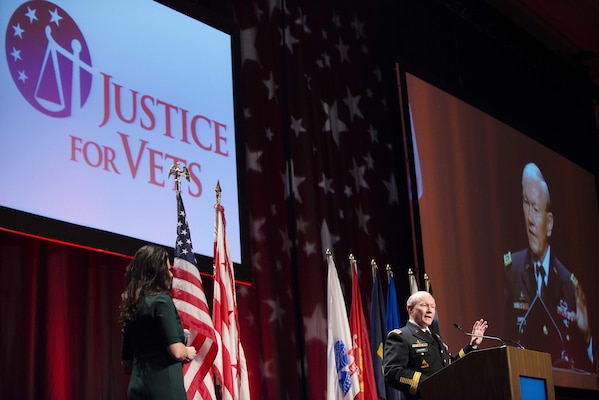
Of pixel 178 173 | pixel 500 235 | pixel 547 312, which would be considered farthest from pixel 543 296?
pixel 178 173

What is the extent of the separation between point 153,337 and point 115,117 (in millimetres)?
2094

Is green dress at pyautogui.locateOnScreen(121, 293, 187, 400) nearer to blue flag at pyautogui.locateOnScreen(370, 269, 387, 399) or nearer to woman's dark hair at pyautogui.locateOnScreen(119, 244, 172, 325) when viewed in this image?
woman's dark hair at pyautogui.locateOnScreen(119, 244, 172, 325)

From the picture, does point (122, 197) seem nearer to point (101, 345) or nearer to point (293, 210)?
point (101, 345)

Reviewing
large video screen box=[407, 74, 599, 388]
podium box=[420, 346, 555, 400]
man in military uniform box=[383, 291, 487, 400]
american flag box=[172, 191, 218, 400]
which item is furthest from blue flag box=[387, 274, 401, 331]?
podium box=[420, 346, 555, 400]

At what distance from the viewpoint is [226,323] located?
5.07 m

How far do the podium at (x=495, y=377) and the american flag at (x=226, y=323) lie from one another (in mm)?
1247

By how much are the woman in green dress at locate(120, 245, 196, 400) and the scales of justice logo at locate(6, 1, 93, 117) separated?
65.3 inches

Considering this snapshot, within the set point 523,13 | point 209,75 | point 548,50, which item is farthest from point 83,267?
point 548,50

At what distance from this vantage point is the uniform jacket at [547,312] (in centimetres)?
782

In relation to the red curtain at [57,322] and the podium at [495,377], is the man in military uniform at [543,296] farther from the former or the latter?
the red curtain at [57,322]

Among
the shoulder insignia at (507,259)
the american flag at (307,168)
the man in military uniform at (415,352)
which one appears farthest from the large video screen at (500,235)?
the man in military uniform at (415,352)

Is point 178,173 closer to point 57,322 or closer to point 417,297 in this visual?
point 57,322

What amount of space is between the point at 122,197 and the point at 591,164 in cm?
752

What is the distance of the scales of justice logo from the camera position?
4664mm
